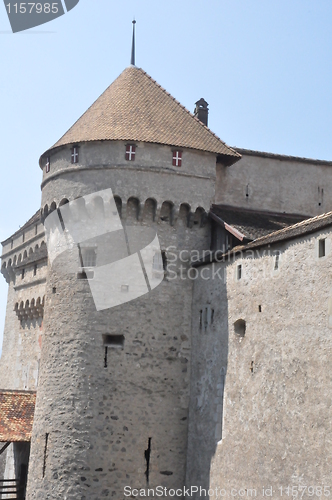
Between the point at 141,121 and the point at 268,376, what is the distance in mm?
9048

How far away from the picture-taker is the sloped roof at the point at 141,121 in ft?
71.4

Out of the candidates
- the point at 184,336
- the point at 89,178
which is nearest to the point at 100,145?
the point at 89,178

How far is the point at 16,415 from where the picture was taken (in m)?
23.1

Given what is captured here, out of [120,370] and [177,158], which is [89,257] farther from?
[177,158]

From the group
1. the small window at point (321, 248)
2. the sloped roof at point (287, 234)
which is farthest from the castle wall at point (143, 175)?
the small window at point (321, 248)

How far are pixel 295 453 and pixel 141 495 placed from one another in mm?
5710

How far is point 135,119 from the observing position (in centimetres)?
2223

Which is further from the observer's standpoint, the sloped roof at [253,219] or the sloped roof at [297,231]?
the sloped roof at [253,219]

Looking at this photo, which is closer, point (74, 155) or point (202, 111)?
point (74, 155)

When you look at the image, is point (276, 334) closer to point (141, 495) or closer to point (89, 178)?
point (141, 495)

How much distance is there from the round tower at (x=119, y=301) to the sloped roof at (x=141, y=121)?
6 centimetres

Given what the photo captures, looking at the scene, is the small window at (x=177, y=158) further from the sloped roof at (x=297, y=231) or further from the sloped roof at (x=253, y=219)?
the sloped roof at (x=297, y=231)

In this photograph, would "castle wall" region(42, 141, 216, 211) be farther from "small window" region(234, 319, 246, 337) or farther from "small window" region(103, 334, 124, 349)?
"small window" region(234, 319, 246, 337)

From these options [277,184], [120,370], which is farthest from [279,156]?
[120,370]
